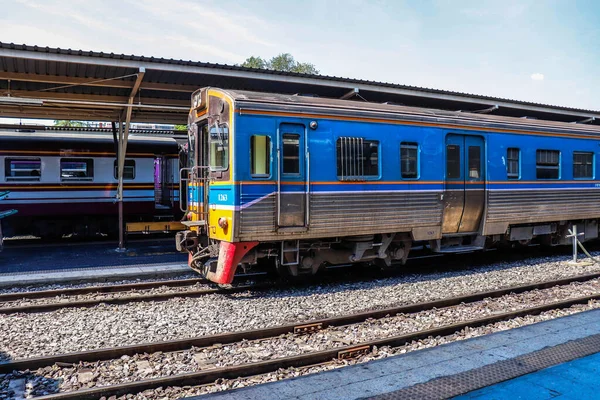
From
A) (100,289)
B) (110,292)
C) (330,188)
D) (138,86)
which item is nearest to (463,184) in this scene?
(330,188)

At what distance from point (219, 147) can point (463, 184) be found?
5.51 metres

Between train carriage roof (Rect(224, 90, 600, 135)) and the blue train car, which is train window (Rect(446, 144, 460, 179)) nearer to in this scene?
the blue train car

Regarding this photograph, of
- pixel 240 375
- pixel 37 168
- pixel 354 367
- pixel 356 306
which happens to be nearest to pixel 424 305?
pixel 356 306

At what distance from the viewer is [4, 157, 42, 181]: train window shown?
15.8 meters

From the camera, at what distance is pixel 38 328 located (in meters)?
6.59

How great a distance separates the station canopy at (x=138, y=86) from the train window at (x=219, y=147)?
2.95 meters

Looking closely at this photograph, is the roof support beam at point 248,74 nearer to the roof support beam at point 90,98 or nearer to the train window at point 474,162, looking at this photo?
the roof support beam at point 90,98

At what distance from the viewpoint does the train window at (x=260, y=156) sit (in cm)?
812

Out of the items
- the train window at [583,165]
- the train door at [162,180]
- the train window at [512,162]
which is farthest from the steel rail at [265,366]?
the train door at [162,180]

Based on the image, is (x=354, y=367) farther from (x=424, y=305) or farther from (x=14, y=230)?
(x=14, y=230)

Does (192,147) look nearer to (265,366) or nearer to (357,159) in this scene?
(357,159)

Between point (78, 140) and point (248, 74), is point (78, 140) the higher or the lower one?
the lower one

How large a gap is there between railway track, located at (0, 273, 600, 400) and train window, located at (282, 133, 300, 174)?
282cm

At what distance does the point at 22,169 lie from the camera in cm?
1592
